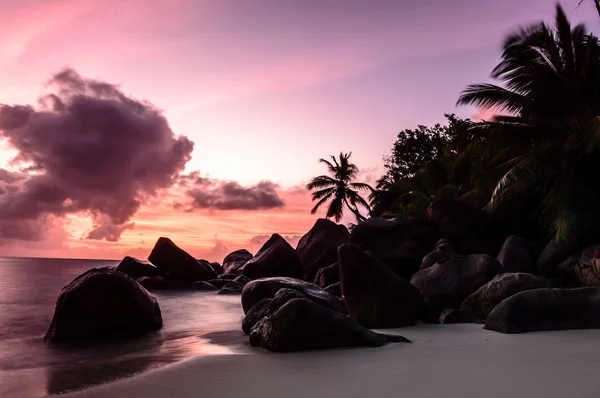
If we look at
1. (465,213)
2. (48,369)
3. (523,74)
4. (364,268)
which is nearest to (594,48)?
(523,74)

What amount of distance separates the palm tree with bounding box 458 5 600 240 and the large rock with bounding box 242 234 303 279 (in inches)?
310

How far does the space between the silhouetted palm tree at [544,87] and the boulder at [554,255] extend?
338 cm

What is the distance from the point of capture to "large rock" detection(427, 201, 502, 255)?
56.0 feet

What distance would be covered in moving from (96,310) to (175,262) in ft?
46.1

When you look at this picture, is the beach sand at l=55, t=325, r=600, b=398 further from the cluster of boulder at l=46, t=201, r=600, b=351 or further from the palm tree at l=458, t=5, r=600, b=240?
the palm tree at l=458, t=5, r=600, b=240

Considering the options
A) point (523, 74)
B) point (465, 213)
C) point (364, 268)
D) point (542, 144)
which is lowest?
point (364, 268)

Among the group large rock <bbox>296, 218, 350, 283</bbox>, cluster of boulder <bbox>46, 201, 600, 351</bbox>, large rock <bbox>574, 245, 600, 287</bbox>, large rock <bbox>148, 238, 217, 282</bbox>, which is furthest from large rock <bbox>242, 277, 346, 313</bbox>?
large rock <bbox>148, 238, 217, 282</bbox>

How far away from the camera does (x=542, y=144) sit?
622 inches

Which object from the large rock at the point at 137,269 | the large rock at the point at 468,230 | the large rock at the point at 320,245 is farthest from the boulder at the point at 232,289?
the large rock at the point at 468,230

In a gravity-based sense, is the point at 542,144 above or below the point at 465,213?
above

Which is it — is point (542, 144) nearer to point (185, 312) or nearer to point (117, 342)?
point (185, 312)

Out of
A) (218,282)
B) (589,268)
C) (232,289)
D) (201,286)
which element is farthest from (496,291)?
(218,282)

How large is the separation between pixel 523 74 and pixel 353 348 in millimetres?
13125

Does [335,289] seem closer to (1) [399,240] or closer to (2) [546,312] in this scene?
(1) [399,240]
